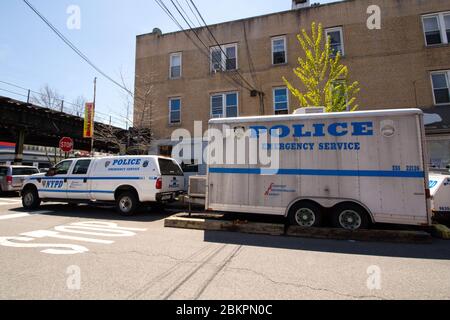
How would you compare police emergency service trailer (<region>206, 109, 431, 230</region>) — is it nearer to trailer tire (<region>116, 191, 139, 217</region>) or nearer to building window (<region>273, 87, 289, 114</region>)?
trailer tire (<region>116, 191, 139, 217</region>)

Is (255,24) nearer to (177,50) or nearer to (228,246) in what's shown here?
(177,50)

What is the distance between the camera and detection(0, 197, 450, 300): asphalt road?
3.59 meters

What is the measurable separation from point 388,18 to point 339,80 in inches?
199

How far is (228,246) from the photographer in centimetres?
586

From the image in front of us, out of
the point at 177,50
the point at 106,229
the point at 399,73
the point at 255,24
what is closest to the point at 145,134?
the point at 177,50

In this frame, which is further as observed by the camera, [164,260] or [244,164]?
[244,164]

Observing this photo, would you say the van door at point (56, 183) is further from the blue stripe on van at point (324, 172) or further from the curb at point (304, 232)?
the blue stripe on van at point (324, 172)

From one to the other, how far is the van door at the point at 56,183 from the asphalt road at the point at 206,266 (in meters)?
3.41

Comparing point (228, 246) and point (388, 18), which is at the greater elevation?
point (388, 18)

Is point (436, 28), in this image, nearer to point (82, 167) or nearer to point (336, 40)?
point (336, 40)

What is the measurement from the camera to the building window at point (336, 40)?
16.7 m

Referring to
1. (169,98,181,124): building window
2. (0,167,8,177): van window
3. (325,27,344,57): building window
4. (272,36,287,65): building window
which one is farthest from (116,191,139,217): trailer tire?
(325,27,344,57): building window
